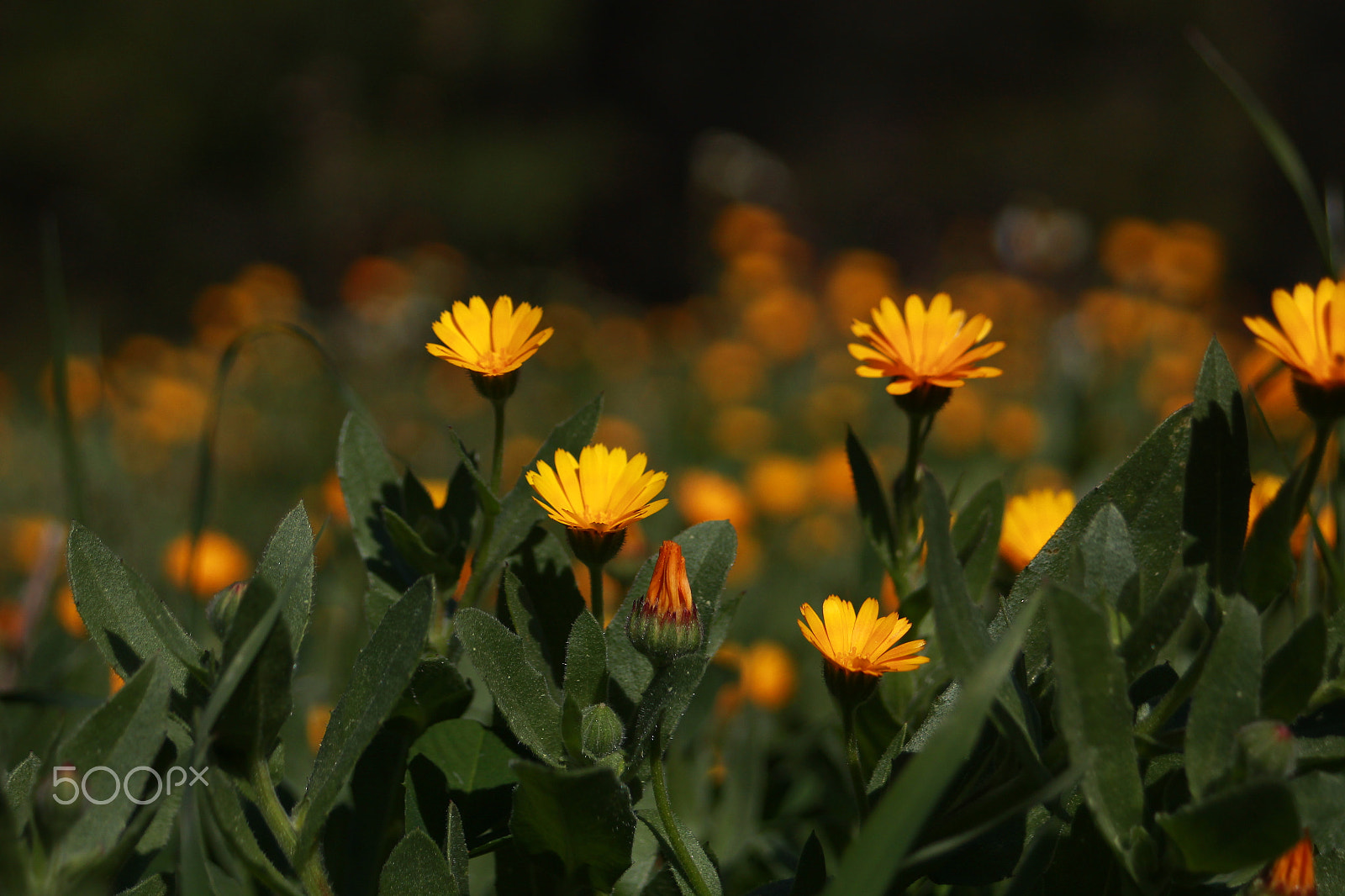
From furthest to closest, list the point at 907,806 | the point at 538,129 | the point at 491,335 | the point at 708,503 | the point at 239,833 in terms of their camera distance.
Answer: the point at 538,129 → the point at 708,503 → the point at 491,335 → the point at 239,833 → the point at 907,806

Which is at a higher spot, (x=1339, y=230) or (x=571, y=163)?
(x=1339, y=230)

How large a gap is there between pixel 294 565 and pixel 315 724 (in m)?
0.67

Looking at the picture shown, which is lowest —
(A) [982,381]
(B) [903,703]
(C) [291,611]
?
(A) [982,381]

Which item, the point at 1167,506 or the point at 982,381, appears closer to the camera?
the point at 1167,506

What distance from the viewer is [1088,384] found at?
243 cm

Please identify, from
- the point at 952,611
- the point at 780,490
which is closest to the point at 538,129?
the point at 780,490

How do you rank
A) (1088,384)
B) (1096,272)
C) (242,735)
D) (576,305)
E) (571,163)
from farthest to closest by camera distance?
(571,163) < (1096,272) < (576,305) < (1088,384) < (242,735)

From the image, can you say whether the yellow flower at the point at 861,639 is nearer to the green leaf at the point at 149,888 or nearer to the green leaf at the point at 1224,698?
the green leaf at the point at 1224,698

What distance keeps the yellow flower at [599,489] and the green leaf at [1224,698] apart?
1.09 feet

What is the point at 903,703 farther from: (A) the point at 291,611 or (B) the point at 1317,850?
(A) the point at 291,611

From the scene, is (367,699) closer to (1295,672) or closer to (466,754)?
(466,754)

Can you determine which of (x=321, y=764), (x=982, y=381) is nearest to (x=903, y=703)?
(x=321, y=764)

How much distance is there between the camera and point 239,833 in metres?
0.57

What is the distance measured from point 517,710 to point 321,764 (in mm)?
119
